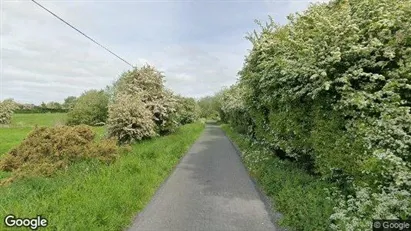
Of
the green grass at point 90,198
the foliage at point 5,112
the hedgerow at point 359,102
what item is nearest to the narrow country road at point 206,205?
the green grass at point 90,198

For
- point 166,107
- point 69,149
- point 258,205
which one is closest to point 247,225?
point 258,205

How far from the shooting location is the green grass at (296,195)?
5.38m

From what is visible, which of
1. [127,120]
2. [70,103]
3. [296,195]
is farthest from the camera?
[70,103]

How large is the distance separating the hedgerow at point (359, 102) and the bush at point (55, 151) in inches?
339

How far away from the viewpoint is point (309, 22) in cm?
845

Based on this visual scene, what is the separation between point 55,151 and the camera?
12.4 m

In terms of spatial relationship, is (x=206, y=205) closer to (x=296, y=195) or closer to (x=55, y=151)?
(x=296, y=195)

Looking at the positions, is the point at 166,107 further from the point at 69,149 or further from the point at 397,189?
the point at 397,189

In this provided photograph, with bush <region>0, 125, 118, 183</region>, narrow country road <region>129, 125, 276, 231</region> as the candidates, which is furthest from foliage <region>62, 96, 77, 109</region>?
narrow country road <region>129, 125, 276, 231</region>

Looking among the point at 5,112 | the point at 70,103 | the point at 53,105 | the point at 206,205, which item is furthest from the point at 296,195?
the point at 53,105

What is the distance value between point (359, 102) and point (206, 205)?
436 cm

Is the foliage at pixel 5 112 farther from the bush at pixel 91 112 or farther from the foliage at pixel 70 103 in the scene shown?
the bush at pixel 91 112

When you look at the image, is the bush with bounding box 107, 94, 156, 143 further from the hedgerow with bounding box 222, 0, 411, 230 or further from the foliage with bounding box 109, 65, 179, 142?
the hedgerow with bounding box 222, 0, 411, 230

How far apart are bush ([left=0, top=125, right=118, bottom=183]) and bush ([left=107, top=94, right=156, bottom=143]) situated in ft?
12.8
